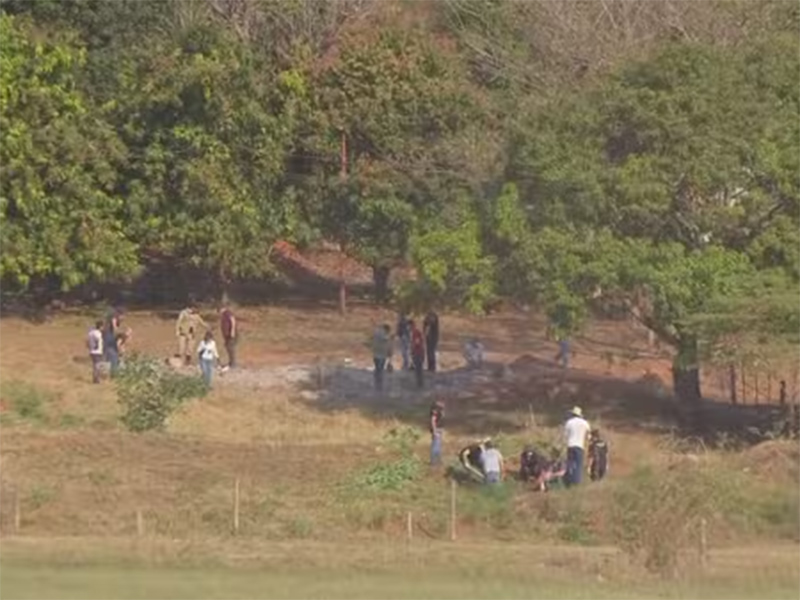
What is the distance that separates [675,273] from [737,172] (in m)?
1.93

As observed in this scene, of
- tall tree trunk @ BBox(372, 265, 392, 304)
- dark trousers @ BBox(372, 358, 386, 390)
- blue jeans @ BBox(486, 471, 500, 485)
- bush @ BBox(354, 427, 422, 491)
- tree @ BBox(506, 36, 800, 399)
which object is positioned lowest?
bush @ BBox(354, 427, 422, 491)

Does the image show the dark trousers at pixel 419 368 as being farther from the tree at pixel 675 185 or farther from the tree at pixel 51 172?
the tree at pixel 51 172

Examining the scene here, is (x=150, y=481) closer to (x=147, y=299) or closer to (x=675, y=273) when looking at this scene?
(x=675, y=273)

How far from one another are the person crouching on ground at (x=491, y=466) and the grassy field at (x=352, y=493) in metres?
0.23

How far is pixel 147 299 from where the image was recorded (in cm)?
4572

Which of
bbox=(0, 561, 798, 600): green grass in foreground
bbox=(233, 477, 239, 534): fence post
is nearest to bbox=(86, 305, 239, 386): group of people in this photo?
bbox=(233, 477, 239, 534): fence post

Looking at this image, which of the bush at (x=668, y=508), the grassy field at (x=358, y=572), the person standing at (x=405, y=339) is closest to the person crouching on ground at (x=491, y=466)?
the bush at (x=668, y=508)

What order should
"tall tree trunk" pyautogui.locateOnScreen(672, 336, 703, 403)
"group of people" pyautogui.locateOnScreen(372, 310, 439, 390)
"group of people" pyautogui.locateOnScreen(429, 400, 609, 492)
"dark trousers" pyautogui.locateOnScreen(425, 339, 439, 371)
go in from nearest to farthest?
"group of people" pyautogui.locateOnScreen(429, 400, 609, 492) < "tall tree trunk" pyautogui.locateOnScreen(672, 336, 703, 403) < "group of people" pyautogui.locateOnScreen(372, 310, 439, 390) < "dark trousers" pyautogui.locateOnScreen(425, 339, 439, 371)

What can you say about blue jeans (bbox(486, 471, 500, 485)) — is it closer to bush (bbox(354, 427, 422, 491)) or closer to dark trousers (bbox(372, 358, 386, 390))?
bush (bbox(354, 427, 422, 491))

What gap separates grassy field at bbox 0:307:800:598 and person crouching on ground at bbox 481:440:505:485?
232 mm

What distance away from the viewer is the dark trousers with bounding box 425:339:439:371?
3465 cm

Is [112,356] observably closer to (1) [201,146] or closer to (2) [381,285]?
(1) [201,146]

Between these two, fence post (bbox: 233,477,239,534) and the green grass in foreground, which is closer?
the green grass in foreground

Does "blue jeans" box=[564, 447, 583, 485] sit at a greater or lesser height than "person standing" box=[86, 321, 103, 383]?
lesser
